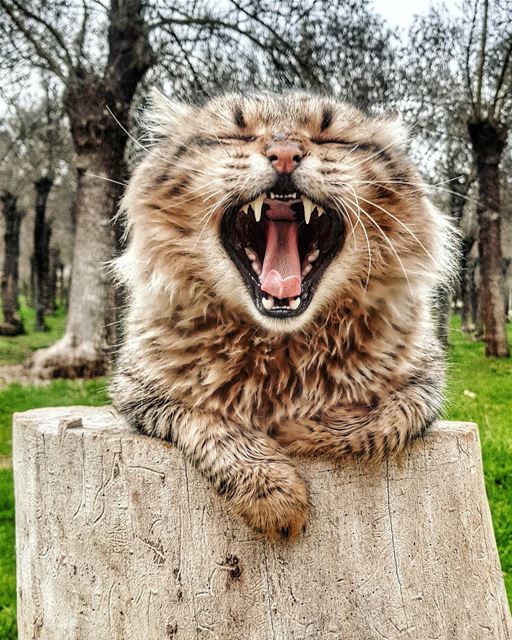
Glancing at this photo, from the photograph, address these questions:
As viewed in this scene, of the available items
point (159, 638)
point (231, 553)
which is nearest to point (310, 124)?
point (231, 553)

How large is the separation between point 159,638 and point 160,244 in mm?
1219

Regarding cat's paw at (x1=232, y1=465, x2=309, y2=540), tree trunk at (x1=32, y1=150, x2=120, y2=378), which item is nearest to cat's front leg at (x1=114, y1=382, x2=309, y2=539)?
cat's paw at (x1=232, y1=465, x2=309, y2=540)

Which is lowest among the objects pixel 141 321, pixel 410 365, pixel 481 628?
pixel 481 628

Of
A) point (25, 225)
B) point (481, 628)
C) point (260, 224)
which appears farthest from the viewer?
point (25, 225)

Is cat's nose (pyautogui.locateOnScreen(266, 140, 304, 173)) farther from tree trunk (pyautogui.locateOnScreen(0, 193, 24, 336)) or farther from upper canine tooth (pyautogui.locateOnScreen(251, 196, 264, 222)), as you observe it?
tree trunk (pyautogui.locateOnScreen(0, 193, 24, 336))

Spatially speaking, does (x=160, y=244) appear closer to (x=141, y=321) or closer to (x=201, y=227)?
(x=201, y=227)

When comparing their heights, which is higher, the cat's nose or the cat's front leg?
the cat's nose

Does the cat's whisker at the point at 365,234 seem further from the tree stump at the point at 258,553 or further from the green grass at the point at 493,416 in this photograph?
the green grass at the point at 493,416

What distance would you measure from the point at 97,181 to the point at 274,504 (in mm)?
7350

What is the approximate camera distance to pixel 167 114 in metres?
2.35

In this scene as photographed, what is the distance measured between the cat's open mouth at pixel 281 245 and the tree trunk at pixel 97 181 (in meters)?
5.99

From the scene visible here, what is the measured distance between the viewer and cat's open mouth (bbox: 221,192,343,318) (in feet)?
6.06

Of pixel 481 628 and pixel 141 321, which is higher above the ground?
pixel 141 321

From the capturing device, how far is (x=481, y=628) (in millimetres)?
1894
